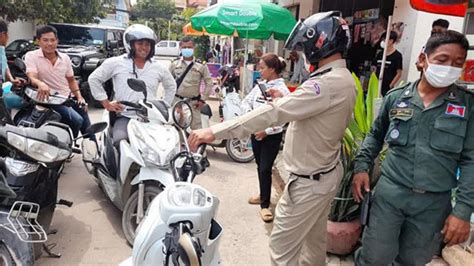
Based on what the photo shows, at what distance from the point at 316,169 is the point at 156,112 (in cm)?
163

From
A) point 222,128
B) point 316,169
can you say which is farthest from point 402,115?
point 222,128

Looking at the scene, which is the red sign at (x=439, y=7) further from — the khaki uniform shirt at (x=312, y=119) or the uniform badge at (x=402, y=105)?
the khaki uniform shirt at (x=312, y=119)

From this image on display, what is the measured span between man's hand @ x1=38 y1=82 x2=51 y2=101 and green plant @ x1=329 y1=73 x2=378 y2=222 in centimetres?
313

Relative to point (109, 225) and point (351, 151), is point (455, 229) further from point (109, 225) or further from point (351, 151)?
point (109, 225)

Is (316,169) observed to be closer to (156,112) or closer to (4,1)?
(156,112)

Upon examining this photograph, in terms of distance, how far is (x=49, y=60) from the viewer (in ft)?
15.0

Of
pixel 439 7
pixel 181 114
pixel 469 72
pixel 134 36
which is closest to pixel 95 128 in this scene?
pixel 134 36

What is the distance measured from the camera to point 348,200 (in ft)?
10.4

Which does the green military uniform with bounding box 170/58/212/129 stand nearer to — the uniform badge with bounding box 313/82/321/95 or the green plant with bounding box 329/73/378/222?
the green plant with bounding box 329/73/378/222

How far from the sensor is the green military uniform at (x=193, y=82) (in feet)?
18.9

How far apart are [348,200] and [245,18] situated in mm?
4047

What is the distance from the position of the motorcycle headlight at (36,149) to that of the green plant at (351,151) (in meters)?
2.16

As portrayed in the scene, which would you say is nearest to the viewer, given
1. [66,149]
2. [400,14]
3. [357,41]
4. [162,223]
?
[162,223]

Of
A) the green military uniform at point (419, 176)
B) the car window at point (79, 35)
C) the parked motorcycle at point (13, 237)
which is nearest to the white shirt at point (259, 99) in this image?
the green military uniform at point (419, 176)
